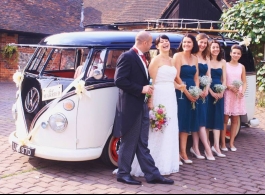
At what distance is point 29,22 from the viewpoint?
23625mm

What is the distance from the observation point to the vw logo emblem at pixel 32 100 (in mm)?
6695

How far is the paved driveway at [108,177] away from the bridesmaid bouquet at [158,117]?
32.7 inches

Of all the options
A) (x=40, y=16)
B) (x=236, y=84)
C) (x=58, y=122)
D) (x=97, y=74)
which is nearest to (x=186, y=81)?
(x=236, y=84)

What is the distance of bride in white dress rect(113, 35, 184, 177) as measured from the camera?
654 centimetres

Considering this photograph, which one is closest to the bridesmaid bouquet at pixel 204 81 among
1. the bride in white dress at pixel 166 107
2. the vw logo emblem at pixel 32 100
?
the bride in white dress at pixel 166 107

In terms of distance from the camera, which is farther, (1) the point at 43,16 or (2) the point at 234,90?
(1) the point at 43,16

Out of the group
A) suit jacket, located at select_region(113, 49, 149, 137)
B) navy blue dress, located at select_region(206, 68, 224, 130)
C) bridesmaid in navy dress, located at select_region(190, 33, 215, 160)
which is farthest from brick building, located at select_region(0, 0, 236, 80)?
suit jacket, located at select_region(113, 49, 149, 137)

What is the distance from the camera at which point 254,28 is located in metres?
14.1

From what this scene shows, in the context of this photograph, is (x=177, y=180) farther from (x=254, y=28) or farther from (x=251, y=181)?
(x=254, y=28)

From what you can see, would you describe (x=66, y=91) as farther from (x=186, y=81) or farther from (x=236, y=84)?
(x=236, y=84)

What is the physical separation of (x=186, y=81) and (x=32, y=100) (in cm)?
250

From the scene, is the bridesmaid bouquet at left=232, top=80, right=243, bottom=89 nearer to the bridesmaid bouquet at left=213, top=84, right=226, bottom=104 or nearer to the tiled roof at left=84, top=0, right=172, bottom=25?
the bridesmaid bouquet at left=213, top=84, right=226, bottom=104

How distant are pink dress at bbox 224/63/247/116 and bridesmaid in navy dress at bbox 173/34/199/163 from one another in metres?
1.10

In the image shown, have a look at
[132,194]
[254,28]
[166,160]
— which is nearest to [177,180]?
[166,160]
